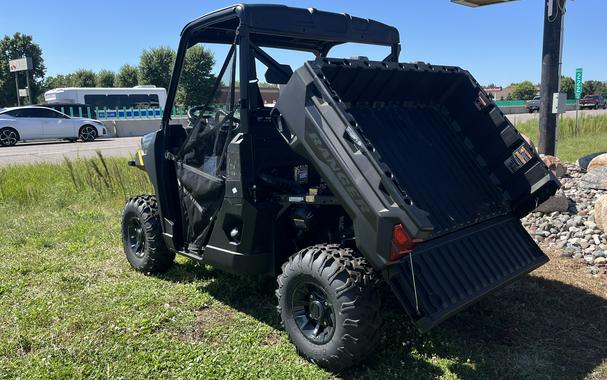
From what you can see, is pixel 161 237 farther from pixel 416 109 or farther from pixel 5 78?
pixel 5 78

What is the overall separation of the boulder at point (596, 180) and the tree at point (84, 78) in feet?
189

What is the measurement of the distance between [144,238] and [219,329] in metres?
1.68

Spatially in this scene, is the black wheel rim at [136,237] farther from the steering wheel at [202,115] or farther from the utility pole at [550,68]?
the utility pole at [550,68]

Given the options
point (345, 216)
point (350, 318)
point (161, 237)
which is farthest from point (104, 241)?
point (350, 318)

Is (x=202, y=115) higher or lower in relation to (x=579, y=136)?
higher

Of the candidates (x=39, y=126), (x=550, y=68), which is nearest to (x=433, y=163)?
(x=550, y=68)

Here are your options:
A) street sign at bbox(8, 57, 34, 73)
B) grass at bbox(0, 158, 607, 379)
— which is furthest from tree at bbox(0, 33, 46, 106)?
grass at bbox(0, 158, 607, 379)

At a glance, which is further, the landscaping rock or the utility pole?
the utility pole

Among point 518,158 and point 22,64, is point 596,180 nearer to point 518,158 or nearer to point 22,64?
point 518,158

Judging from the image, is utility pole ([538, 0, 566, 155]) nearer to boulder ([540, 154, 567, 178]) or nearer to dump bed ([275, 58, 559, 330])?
boulder ([540, 154, 567, 178])

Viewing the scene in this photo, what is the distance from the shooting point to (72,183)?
917 cm

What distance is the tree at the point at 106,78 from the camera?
56281mm

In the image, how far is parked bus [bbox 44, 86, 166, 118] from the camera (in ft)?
94.1

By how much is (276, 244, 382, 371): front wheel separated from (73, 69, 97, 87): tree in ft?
195
